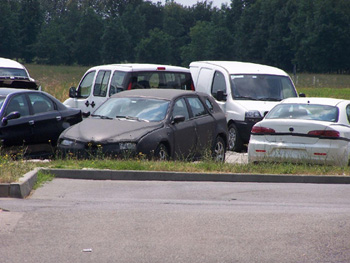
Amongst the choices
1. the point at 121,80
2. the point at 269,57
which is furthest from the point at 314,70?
the point at 121,80

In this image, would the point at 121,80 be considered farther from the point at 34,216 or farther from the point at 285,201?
the point at 34,216

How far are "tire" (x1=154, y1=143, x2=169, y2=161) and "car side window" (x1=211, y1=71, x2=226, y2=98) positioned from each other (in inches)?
232

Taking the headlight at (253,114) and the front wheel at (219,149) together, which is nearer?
the front wheel at (219,149)

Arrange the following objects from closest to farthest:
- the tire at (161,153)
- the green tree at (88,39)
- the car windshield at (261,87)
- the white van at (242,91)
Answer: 1. the tire at (161,153)
2. the white van at (242,91)
3. the car windshield at (261,87)
4. the green tree at (88,39)

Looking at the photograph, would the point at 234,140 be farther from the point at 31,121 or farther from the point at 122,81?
the point at 31,121

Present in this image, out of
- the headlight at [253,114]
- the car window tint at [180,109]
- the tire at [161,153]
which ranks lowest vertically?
the headlight at [253,114]

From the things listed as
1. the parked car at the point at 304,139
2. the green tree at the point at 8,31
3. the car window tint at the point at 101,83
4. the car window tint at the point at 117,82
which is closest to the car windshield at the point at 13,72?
the car window tint at the point at 101,83

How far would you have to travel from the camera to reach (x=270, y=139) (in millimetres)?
13672

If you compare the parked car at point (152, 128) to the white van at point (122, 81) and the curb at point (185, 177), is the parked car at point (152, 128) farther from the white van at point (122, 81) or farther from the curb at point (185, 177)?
the white van at point (122, 81)

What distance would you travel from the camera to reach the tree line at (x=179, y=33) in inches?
4382

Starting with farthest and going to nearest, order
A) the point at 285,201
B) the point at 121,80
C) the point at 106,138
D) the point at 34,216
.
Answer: the point at 121,80 → the point at 106,138 → the point at 285,201 → the point at 34,216

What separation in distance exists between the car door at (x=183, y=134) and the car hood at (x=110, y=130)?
447 mm

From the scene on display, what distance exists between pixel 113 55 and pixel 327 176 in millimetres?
130226

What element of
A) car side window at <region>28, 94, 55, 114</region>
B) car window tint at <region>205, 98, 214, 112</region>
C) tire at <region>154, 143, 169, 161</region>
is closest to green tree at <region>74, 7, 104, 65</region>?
car window tint at <region>205, 98, 214, 112</region>
